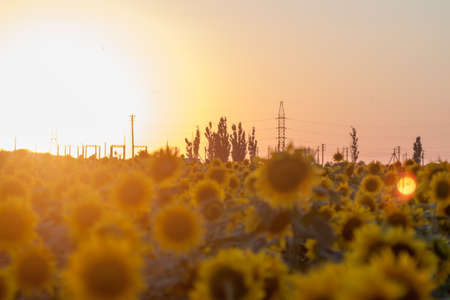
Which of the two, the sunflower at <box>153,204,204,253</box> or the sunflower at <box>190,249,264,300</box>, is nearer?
the sunflower at <box>190,249,264,300</box>

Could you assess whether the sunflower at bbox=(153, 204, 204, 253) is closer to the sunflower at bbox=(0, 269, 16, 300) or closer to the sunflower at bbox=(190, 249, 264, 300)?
the sunflower at bbox=(190, 249, 264, 300)

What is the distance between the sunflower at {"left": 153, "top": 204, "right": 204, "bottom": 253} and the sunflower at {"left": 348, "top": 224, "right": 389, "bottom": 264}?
969 millimetres

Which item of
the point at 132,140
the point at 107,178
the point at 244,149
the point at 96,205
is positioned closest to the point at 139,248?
the point at 96,205

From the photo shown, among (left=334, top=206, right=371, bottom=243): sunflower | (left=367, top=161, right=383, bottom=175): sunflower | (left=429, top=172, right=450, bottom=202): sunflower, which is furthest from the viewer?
(left=367, top=161, right=383, bottom=175): sunflower

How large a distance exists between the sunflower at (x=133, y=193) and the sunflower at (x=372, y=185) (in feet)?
12.8

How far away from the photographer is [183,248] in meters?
2.59

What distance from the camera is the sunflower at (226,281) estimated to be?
198cm

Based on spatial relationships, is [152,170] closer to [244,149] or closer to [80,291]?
[80,291]

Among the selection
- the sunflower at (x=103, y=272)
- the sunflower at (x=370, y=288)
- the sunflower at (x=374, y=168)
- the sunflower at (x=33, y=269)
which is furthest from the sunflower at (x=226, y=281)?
the sunflower at (x=374, y=168)

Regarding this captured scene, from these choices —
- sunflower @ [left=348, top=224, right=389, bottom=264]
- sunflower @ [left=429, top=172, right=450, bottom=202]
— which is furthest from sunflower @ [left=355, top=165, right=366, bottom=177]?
sunflower @ [left=348, top=224, right=389, bottom=264]

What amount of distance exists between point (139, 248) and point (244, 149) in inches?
2960

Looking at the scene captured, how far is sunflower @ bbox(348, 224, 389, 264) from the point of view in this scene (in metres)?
2.28

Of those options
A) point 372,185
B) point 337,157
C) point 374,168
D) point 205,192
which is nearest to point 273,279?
point 205,192

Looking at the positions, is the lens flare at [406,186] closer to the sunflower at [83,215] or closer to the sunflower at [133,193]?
Answer: the sunflower at [133,193]
